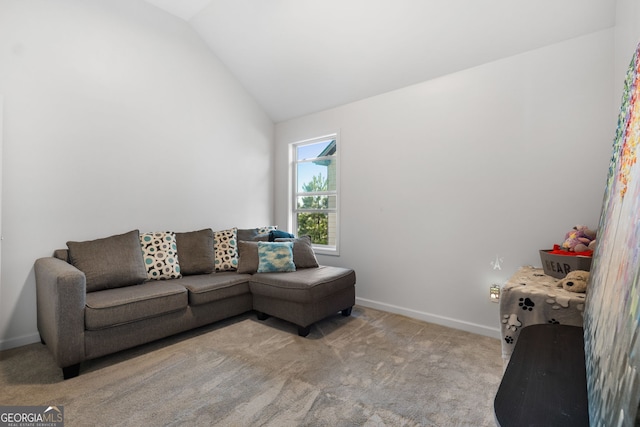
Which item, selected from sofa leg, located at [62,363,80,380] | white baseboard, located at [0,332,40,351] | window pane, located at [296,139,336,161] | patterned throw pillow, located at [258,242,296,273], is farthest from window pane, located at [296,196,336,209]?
white baseboard, located at [0,332,40,351]

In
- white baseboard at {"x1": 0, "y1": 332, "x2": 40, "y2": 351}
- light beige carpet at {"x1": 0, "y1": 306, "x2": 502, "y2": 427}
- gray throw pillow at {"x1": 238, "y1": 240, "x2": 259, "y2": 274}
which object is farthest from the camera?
gray throw pillow at {"x1": 238, "y1": 240, "x2": 259, "y2": 274}

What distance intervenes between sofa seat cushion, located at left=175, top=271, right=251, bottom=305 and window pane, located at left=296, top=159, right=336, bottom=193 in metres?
1.63

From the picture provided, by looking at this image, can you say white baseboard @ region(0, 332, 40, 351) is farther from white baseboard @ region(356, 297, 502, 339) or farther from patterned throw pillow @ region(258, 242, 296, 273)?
white baseboard @ region(356, 297, 502, 339)

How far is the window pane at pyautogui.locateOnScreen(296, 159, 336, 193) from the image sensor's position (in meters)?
4.08

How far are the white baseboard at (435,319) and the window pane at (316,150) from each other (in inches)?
77.1

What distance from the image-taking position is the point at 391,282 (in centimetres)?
337

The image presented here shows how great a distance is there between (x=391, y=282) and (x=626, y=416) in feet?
9.91

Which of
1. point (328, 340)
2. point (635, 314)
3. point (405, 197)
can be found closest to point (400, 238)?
point (405, 197)

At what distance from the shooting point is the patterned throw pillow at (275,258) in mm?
3148

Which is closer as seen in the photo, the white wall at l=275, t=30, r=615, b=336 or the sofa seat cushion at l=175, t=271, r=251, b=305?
the white wall at l=275, t=30, r=615, b=336

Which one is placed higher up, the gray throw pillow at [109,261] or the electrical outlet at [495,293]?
the gray throw pillow at [109,261]

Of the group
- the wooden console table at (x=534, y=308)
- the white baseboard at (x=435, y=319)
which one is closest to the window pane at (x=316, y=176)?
the white baseboard at (x=435, y=319)

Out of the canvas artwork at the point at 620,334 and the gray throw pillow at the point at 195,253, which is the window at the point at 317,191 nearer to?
the gray throw pillow at the point at 195,253

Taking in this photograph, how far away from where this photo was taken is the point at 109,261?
2631mm
